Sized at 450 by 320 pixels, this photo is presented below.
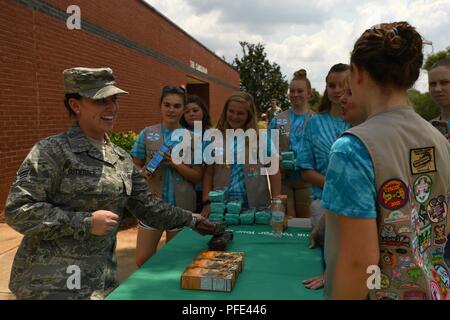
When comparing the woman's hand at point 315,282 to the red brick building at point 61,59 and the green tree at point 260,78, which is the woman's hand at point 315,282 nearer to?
the red brick building at point 61,59

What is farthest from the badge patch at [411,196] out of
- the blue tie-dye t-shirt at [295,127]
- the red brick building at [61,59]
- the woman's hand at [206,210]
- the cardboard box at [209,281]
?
the red brick building at [61,59]

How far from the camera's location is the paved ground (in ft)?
13.3

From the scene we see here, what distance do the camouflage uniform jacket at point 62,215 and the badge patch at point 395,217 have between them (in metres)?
1.30

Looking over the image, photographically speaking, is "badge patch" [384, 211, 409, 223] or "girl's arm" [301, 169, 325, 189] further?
"girl's arm" [301, 169, 325, 189]

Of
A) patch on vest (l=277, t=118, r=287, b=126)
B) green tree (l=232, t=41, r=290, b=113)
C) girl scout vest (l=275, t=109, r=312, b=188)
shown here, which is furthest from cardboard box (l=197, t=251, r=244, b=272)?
green tree (l=232, t=41, r=290, b=113)

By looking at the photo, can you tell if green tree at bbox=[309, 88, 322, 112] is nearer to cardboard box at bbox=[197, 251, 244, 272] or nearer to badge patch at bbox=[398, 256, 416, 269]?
cardboard box at bbox=[197, 251, 244, 272]

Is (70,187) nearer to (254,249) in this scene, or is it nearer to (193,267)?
(193,267)

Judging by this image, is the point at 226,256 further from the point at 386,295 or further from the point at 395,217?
the point at 395,217

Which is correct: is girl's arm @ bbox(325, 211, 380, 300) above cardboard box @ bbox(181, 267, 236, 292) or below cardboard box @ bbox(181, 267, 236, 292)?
above

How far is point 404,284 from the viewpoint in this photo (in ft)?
4.23

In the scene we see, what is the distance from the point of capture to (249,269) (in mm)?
2191

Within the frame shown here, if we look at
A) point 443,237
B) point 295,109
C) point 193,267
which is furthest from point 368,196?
point 295,109

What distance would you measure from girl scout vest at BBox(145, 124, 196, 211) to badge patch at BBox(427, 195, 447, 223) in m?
2.35

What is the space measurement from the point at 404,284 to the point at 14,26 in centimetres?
663
